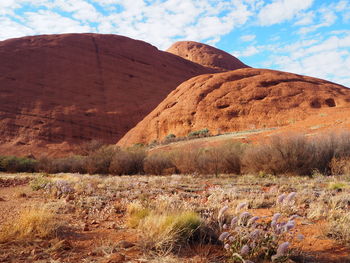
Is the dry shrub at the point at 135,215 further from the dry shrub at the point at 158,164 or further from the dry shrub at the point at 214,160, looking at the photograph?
the dry shrub at the point at 158,164

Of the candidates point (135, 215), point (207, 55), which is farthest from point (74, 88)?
point (135, 215)

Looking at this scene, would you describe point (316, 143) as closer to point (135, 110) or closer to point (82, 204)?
point (82, 204)

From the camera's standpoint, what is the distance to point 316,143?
11844mm

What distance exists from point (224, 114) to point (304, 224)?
23.2 metres

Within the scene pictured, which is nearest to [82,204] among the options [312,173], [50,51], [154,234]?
[154,234]

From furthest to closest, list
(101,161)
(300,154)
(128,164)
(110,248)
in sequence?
(101,161), (128,164), (300,154), (110,248)

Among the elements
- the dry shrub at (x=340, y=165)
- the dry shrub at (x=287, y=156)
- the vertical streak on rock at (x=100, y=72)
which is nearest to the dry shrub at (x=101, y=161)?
the dry shrub at (x=287, y=156)

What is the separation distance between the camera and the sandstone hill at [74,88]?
119 feet

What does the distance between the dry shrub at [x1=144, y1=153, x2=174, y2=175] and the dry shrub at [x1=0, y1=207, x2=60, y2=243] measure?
11.3 m

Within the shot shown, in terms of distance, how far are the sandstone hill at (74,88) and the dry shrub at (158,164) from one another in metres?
20.7

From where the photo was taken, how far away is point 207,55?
246 feet

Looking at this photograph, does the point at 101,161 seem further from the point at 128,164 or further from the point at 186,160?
the point at 186,160

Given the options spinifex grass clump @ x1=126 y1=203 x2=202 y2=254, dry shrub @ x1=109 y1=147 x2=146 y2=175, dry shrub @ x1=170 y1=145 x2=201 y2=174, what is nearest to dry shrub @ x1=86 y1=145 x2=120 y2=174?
dry shrub @ x1=109 y1=147 x2=146 y2=175

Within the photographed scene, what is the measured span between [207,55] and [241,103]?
50.3m
